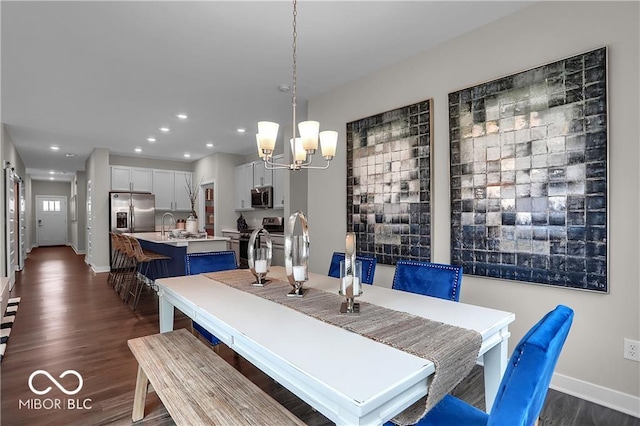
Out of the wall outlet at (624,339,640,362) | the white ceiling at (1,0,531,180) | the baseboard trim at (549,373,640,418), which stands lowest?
the baseboard trim at (549,373,640,418)

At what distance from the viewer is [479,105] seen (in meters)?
2.55

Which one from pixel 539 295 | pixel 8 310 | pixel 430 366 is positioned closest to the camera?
pixel 430 366

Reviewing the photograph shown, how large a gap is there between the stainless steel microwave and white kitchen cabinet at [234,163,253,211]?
13.9 inches

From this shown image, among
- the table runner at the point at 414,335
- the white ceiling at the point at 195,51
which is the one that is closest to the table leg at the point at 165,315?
the table runner at the point at 414,335

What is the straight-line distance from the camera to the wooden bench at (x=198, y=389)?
126cm

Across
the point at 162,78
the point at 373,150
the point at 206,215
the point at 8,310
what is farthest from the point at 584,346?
the point at 206,215

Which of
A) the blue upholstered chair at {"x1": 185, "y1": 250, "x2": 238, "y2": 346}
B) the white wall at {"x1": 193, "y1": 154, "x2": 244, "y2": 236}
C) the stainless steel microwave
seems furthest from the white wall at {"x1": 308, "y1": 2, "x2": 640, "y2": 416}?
the white wall at {"x1": 193, "y1": 154, "x2": 244, "y2": 236}

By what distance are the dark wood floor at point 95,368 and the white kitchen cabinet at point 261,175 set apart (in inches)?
115

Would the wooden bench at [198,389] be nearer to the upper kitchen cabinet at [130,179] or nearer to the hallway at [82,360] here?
the hallway at [82,360]

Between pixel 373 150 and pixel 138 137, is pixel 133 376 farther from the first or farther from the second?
pixel 138 137

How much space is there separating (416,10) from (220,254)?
2375 millimetres

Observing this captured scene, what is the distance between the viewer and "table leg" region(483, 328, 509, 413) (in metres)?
1.54

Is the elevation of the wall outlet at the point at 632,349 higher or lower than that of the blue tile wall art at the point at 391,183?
lower

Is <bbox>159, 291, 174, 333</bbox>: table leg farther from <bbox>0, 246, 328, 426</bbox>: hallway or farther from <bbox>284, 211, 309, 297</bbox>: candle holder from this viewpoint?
<bbox>284, 211, 309, 297</bbox>: candle holder
